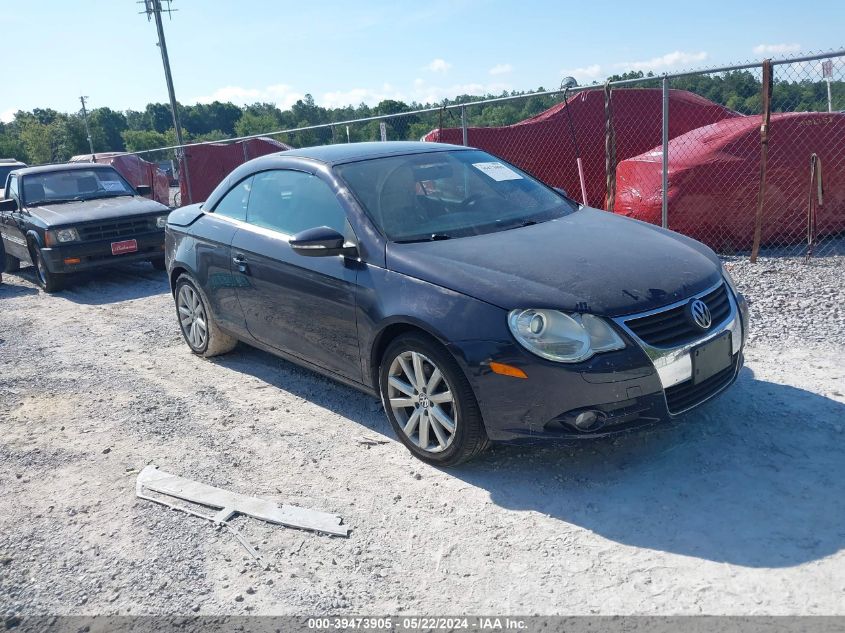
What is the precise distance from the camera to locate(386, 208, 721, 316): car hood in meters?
3.53

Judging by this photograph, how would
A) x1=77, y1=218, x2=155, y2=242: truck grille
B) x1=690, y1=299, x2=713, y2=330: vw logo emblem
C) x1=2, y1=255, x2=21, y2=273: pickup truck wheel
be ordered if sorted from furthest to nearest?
x1=2, y1=255, x2=21, y2=273: pickup truck wheel → x1=77, y1=218, x2=155, y2=242: truck grille → x1=690, y1=299, x2=713, y2=330: vw logo emblem

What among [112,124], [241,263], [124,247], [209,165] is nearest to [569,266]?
[241,263]

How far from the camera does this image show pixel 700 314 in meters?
3.67

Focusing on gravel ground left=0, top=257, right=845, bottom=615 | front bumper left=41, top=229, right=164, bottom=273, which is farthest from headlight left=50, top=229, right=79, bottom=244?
gravel ground left=0, top=257, right=845, bottom=615

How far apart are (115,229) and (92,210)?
1.82 feet

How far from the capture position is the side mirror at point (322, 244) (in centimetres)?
419

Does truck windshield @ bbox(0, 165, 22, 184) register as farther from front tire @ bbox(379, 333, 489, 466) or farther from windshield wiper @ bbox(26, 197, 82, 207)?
front tire @ bbox(379, 333, 489, 466)

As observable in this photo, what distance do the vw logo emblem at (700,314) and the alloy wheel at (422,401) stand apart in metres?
1.25

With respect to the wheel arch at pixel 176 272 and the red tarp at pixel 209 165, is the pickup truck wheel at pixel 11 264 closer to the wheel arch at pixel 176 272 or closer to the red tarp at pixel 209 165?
the wheel arch at pixel 176 272

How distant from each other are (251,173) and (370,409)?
199cm

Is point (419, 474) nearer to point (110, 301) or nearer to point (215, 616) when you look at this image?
point (215, 616)

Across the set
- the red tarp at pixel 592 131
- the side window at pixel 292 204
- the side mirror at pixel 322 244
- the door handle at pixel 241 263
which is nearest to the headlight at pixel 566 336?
the side mirror at pixel 322 244

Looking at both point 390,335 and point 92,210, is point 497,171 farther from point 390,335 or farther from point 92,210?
point 92,210

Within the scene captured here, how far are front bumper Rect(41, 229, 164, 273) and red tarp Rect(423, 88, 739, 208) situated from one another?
14.5 ft
